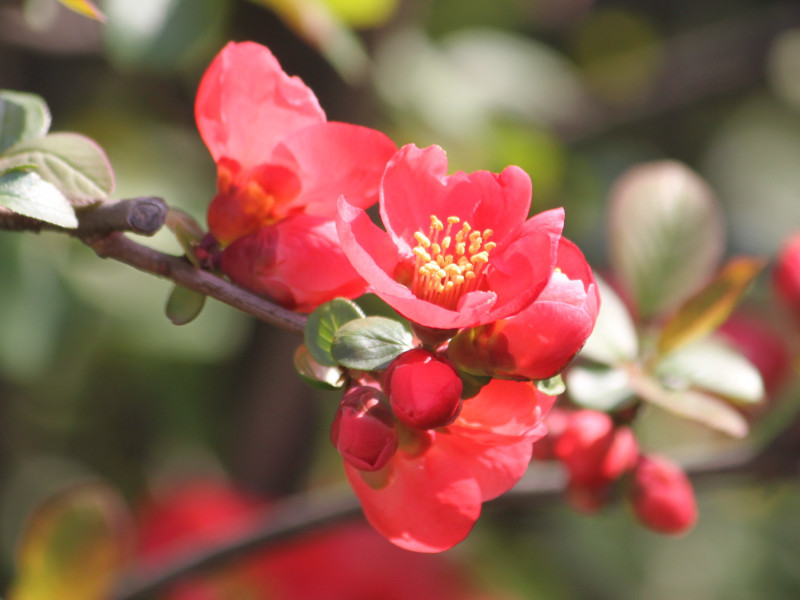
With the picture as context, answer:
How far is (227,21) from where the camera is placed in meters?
1.32

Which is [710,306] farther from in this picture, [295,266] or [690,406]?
[295,266]

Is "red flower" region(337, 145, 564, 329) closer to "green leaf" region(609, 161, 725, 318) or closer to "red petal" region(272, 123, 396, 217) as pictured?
"red petal" region(272, 123, 396, 217)

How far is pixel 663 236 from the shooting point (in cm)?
77

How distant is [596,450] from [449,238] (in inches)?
9.5

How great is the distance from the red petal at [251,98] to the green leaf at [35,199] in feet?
0.32

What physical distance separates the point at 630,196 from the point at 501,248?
40cm

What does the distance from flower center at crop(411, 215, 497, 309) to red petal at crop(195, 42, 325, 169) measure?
98mm

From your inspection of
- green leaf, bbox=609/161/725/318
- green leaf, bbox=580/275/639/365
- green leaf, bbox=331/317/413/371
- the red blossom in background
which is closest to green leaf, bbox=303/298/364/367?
green leaf, bbox=331/317/413/371

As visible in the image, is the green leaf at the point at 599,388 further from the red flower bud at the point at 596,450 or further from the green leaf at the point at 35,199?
the green leaf at the point at 35,199

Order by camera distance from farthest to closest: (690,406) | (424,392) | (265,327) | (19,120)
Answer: (265,327) < (690,406) < (19,120) < (424,392)

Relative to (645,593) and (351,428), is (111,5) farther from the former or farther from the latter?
(645,593)

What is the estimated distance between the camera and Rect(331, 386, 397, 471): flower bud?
40cm

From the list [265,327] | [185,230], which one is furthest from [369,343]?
[265,327]

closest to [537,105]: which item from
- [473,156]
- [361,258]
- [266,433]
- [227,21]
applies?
[473,156]
